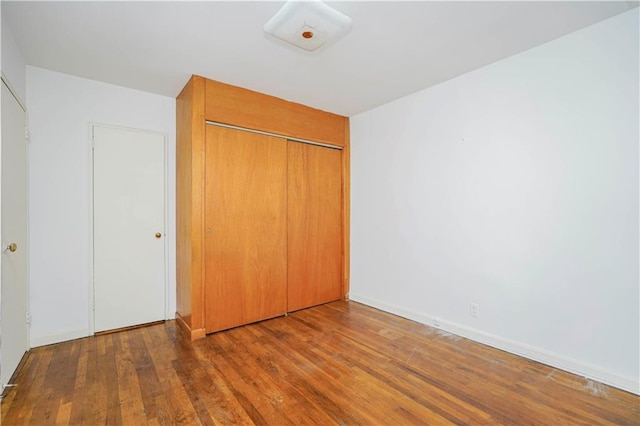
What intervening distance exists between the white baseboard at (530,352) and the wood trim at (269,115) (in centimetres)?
232

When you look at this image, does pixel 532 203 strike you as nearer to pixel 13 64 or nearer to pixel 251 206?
pixel 251 206

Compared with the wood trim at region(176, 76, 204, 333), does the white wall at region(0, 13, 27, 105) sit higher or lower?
higher

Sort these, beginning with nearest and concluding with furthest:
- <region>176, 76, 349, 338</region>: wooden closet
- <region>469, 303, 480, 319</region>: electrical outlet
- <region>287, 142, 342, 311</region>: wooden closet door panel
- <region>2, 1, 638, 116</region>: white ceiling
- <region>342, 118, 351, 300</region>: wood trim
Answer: <region>2, 1, 638, 116</region>: white ceiling → <region>469, 303, 480, 319</region>: electrical outlet → <region>176, 76, 349, 338</region>: wooden closet → <region>287, 142, 342, 311</region>: wooden closet door panel → <region>342, 118, 351, 300</region>: wood trim

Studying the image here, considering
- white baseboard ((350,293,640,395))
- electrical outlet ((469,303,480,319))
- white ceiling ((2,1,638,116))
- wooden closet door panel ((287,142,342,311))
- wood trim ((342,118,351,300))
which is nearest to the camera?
white ceiling ((2,1,638,116))

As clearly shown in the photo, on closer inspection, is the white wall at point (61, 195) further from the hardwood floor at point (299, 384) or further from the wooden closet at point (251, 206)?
the wooden closet at point (251, 206)

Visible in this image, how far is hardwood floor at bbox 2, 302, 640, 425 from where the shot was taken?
1.73 meters

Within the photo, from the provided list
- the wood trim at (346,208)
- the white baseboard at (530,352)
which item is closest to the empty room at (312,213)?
the white baseboard at (530,352)

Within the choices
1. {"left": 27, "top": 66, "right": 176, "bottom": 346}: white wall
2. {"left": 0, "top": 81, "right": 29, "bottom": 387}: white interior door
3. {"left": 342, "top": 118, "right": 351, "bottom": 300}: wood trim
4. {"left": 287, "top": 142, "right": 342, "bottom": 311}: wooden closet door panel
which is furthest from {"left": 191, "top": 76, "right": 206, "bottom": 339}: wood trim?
{"left": 342, "top": 118, "right": 351, "bottom": 300}: wood trim

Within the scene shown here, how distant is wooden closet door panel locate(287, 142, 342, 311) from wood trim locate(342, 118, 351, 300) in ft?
0.18

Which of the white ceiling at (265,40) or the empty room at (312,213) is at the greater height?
the white ceiling at (265,40)

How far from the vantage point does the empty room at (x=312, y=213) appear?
6.30 ft

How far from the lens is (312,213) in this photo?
374 centimetres

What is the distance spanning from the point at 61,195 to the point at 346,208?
304 centimetres

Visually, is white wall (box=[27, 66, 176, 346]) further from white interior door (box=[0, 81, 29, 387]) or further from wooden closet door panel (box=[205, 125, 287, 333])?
wooden closet door panel (box=[205, 125, 287, 333])
